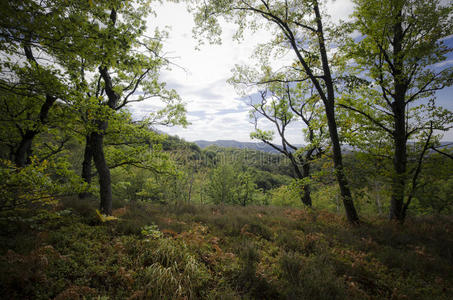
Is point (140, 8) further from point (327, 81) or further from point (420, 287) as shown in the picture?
point (420, 287)

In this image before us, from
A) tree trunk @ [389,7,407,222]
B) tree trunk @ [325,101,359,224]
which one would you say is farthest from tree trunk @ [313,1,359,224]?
tree trunk @ [389,7,407,222]

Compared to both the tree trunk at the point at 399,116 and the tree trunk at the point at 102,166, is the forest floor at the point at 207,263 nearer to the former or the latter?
the tree trunk at the point at 102,166

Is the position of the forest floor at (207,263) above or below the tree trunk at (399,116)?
below

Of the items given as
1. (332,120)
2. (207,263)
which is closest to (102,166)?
(207,263)

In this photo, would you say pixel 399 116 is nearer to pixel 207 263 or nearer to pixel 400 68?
pixel 400 68

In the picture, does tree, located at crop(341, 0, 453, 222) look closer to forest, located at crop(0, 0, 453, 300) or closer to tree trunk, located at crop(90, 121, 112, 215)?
forest, located at crop(0, 0, 453, 300)

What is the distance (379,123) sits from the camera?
7719mm

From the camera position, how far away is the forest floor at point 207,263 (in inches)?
127

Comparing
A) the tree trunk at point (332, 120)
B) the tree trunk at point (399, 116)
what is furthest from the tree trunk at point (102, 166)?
the tree trunk at point (399, 116)

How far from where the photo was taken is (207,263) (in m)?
4.44

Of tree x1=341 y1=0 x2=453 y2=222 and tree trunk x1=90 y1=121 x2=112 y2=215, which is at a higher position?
tree x1=341 y1=0 x2=453 y2=222

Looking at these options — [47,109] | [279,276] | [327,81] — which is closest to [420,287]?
[279,276]

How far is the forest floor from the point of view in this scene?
10.6 feet

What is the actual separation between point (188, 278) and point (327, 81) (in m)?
8.55
